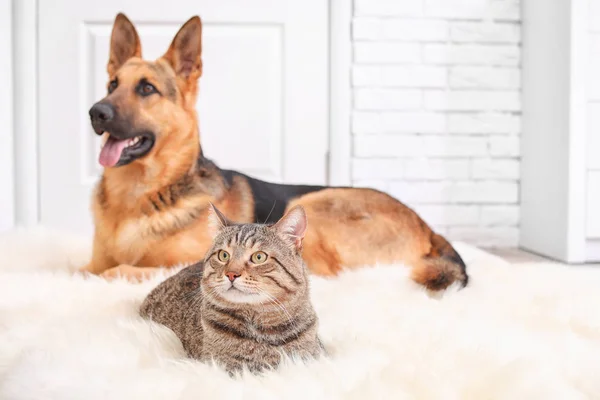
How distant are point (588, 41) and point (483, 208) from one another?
2.47 feet

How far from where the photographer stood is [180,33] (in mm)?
1582

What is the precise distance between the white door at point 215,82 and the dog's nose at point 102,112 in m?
0.94

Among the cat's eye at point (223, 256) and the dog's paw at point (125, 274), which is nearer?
the cat's eye at point (223, 256)

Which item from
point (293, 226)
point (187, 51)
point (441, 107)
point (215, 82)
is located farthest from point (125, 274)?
point (441, 107)

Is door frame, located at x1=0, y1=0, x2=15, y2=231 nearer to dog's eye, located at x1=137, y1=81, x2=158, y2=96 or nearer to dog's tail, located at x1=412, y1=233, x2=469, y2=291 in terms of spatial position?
dog's eye, located at x1=137, y1=81, x2=158, y2=96

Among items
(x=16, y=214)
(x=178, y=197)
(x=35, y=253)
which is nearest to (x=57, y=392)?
(x=178, y=197)

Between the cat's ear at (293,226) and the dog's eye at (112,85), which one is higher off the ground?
the dog's eye at (112,85)

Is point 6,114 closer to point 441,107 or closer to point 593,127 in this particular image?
point 441,107

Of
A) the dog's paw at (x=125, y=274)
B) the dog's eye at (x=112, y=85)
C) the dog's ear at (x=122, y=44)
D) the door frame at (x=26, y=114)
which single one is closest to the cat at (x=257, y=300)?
the dog's paw at (x=125, y=274)

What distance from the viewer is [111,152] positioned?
1.52 meters

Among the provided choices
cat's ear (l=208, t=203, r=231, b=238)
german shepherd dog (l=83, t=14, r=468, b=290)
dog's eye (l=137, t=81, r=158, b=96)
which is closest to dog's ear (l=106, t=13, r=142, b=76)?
german shepherd dog (l=83, t=14, r=468, b=290)

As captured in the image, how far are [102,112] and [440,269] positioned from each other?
34.2 inches

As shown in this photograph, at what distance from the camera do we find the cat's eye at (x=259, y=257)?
0.79m

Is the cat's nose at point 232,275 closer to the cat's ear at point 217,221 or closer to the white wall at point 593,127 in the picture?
the cat's ear at point 217,221
